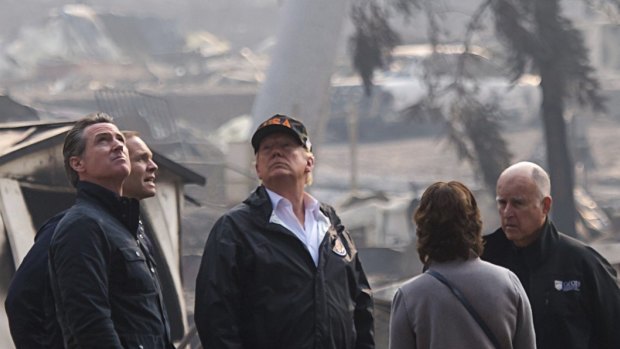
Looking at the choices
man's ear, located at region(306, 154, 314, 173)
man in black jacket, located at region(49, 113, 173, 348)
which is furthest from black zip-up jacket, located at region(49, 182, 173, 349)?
man's ear, located at region(306, 154, 314, 173)

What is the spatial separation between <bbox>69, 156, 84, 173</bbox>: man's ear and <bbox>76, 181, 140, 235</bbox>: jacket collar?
0.16 feet

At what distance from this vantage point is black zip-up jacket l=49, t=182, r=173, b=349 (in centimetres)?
350

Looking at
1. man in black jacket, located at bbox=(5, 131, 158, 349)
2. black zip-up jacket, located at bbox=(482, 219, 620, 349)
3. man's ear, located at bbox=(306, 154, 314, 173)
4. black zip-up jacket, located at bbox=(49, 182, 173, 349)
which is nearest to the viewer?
black zip-up jacket, located at bbox=(49, 182, 173, 349)

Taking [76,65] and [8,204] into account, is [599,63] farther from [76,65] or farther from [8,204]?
[8,204]

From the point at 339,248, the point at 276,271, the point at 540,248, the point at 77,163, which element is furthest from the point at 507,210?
the point at 77,163

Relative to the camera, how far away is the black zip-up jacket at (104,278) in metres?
3.50

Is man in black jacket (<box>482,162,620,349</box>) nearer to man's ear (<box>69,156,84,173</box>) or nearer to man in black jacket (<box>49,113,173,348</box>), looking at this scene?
man in black jacket (<box>49,113,173,348</box>)

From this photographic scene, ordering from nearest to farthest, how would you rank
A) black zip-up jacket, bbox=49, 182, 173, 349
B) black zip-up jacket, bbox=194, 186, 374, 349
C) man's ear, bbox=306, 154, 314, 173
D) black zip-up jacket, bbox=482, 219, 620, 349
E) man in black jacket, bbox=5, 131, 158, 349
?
black zip-up jacket, bbox=49, 182, 173, 349, black zip-up jacket, bbox=194, 186, 374, 349, man in black jacket, bbox=5, 131, 158, 349, man's ear, bbox=306, 154, 314, 173, black zip-up jacket, bbox=482, 219, 620, 349

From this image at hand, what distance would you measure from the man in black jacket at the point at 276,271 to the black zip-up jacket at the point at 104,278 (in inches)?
6.4

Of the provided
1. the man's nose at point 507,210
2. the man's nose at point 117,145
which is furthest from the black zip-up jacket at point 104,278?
the man's nose at point 507,210

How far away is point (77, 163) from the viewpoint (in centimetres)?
384

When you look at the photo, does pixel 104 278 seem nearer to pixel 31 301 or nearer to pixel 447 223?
pixel 31 301

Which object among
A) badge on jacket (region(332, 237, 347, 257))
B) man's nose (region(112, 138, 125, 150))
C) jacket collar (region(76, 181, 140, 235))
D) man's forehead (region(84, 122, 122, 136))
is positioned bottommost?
badge on jacket (region(332, 237, 347, 257))

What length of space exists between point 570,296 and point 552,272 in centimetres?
10
